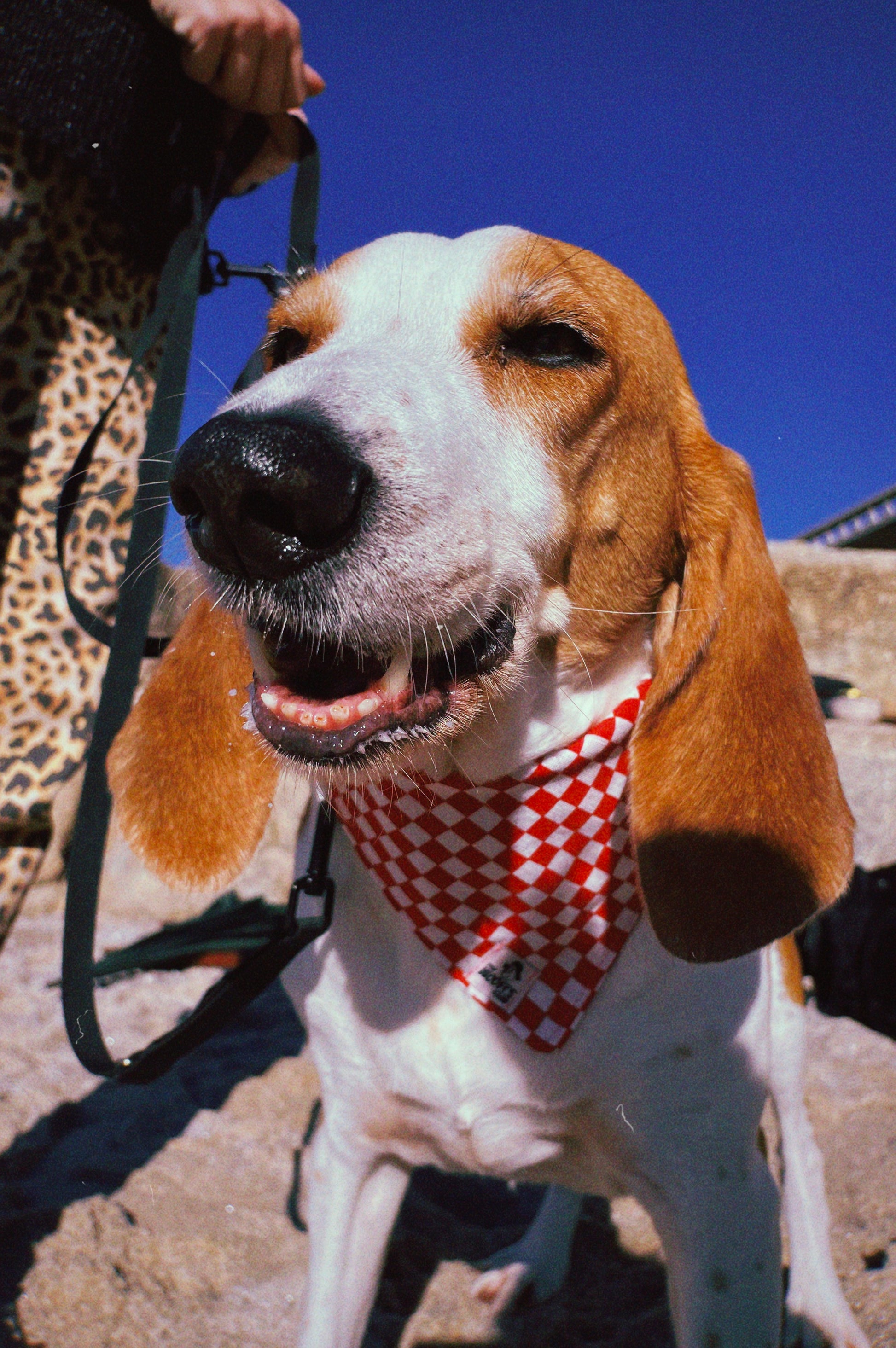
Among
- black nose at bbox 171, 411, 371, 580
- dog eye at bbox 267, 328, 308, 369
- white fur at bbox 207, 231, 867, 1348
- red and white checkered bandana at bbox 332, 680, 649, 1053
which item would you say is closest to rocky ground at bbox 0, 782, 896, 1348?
white fur at bbox 207, 231, 867, 1348

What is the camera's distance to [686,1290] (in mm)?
1504

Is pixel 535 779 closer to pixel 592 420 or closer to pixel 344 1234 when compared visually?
pixel 592 420

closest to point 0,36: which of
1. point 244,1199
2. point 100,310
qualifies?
point 100,310

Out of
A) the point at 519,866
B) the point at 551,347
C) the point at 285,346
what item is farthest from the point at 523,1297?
the point at 285,346

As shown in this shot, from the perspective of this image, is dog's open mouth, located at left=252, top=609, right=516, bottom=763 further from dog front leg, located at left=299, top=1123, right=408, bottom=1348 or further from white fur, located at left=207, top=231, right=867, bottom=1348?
dog front leg, located at left=299, top=1123, right=408, bottom=1348

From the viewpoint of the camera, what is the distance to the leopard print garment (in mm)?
1738

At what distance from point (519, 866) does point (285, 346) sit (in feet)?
3.85

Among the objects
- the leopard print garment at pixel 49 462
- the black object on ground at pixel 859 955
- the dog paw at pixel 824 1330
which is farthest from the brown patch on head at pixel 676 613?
the black object on ground at pixel 859 955

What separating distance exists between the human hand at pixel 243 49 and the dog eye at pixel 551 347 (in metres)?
0.85

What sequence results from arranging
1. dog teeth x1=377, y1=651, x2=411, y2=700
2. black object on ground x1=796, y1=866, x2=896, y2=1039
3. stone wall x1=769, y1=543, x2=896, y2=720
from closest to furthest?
dog teeth x1=377, y1=651, x2=411, y2=700 < black object on ground x1=796, y1=866, x2=896, y2=1039 < stone wall x1=769, y1=543, x2=896, y2=720

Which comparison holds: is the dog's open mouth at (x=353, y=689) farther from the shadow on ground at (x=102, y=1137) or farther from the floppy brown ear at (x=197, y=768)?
the shadow on ground at (x=102, y=1137)

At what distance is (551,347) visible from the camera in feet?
5.29

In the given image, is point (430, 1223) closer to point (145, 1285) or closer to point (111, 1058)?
point (145, 1285)

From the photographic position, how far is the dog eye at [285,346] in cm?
179
